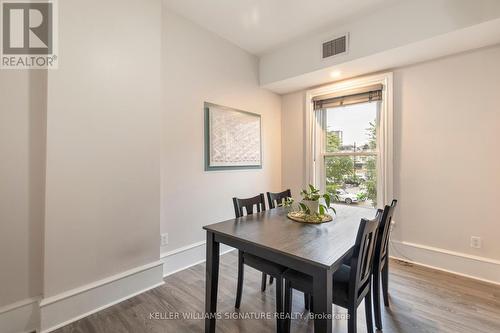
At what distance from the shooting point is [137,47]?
208 cm

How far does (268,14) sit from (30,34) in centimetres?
214

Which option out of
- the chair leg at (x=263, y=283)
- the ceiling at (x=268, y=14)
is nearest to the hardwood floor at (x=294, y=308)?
the chair leg at (x=263, y=283)

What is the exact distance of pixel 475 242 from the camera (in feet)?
7.88

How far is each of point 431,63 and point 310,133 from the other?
1.66 metres

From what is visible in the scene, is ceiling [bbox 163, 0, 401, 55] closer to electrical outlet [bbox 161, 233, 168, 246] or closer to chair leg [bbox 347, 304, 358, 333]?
electrical outlet [bbox 161, 233, 168, 246]

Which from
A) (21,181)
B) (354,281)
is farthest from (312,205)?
(21,181)

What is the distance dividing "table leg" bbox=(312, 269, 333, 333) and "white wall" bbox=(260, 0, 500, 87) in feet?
8.11

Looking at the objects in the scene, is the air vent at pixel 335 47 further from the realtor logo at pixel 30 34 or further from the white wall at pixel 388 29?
the realtor logo at pixel 30 34

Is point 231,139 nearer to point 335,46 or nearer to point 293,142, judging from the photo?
point 293,142

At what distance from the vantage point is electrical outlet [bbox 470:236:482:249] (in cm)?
238

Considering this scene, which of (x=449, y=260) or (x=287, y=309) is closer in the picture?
(x=287, y=309)

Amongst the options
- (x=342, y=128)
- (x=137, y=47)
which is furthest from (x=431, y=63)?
(x=137, y=47)

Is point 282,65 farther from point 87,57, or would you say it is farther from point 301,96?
point 87,57

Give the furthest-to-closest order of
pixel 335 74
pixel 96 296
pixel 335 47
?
pixel 335 74 → pixel 335 47 → pixel 96 296
